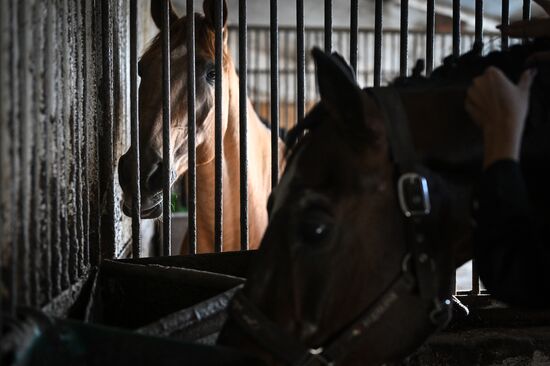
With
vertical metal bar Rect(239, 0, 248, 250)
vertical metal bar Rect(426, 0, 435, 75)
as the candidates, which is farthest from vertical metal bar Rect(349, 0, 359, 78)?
vertical metal bar Rect(239, 0, 248, 250)

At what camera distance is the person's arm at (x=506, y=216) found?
1.09 metres

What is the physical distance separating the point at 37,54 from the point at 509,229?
0.93m

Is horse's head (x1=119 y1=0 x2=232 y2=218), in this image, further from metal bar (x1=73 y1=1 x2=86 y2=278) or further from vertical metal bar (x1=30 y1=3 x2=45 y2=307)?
vertical metal bar (x1=30 y1=3 x2=45 y2=307)

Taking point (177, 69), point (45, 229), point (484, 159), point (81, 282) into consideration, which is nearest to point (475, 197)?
point (484, 159)

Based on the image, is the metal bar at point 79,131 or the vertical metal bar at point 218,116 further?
the vertical metal bar at point 218,116

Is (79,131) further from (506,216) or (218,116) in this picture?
(506,216)

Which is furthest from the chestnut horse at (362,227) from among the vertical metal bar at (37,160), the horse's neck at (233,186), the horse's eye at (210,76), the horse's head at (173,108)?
the horse's neck at (233,186)

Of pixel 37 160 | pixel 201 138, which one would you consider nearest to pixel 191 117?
pixel 201 138

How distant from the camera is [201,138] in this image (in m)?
2.57

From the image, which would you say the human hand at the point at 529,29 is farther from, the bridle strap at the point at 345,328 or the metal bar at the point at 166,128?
the metal bar at the point at 166,128

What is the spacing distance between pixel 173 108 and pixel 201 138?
0.20 metres

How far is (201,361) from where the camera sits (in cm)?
111

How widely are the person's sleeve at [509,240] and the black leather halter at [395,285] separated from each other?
4.1 inches

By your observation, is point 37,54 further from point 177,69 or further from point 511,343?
point 511,343
